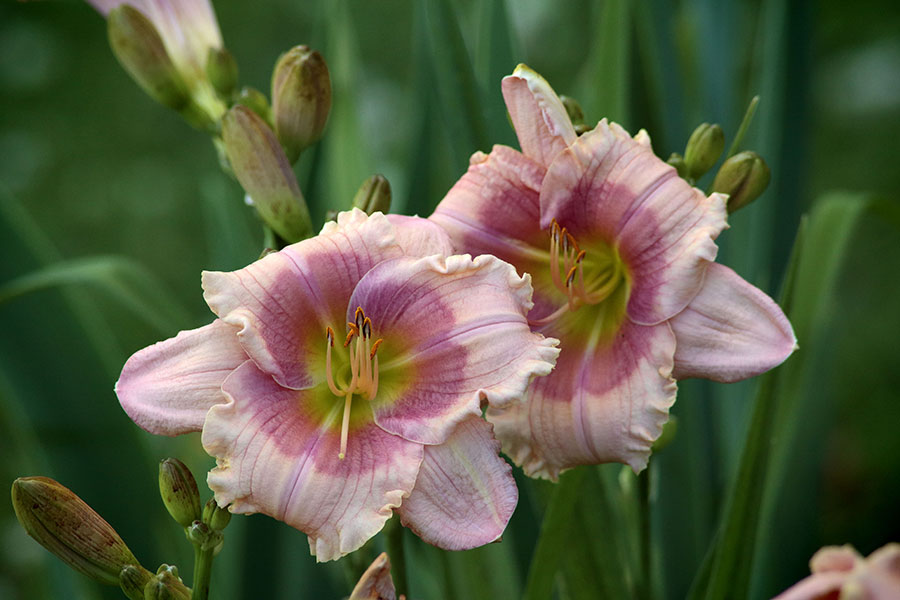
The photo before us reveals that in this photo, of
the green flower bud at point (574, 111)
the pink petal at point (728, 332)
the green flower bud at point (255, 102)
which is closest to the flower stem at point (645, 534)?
the pink petal at point (728, 332)

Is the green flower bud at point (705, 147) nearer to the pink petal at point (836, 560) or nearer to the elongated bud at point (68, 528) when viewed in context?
the pink petal at point (836, 560)

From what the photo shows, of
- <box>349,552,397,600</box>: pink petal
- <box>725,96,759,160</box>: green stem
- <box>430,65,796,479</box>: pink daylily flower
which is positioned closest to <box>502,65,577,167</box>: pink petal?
<box>430,65,796,479</box>: pink daylily flower

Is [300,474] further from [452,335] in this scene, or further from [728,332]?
[728,332]

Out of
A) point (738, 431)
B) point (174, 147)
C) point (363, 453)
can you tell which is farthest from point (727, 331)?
point (174, 147)

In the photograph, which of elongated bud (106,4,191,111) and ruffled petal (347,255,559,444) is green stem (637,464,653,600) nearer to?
ruffled petal (347,255,559,444)

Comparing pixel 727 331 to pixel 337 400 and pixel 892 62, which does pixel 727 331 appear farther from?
pixel 892 62

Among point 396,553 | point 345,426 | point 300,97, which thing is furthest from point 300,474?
point 300,97
